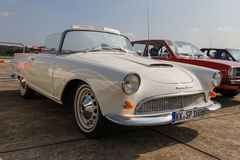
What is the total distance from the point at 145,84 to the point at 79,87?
0.98 metres

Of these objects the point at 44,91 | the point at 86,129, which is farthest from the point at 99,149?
the point at 44,91

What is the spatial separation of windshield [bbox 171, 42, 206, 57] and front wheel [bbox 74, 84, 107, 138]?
151 inches

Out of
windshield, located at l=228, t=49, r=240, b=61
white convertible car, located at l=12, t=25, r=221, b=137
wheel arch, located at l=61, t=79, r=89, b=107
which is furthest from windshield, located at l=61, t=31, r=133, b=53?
windshield, located at l=228, t=49, r=240, b=61

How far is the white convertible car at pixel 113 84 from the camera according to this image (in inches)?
112

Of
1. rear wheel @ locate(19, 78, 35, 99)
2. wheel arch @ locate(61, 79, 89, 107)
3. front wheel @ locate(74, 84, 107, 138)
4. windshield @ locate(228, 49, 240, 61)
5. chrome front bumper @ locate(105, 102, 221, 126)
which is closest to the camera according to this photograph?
chrome front bumper @ locate(105, 102, 221, 126)

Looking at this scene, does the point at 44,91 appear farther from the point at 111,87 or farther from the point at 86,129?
the point at 111,87

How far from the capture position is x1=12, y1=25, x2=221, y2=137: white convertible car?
284 cm

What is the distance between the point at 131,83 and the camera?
285 centimetres

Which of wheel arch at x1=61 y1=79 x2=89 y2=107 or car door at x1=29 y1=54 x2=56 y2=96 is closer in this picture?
wheel arch at x1=61 y1=79 x2=89 y2=107

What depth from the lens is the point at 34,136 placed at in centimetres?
326

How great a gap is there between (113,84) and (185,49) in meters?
4.50

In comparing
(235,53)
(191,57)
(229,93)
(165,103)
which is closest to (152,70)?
(165,103)

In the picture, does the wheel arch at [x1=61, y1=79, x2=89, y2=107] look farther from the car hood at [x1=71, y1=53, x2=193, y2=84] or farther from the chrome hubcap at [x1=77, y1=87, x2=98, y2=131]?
the car hood at [x1=71, y1=53, x2=193, y2=84]

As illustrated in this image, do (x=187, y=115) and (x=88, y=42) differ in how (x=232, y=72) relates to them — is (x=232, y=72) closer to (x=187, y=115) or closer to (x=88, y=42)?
(x=187, y=115)
